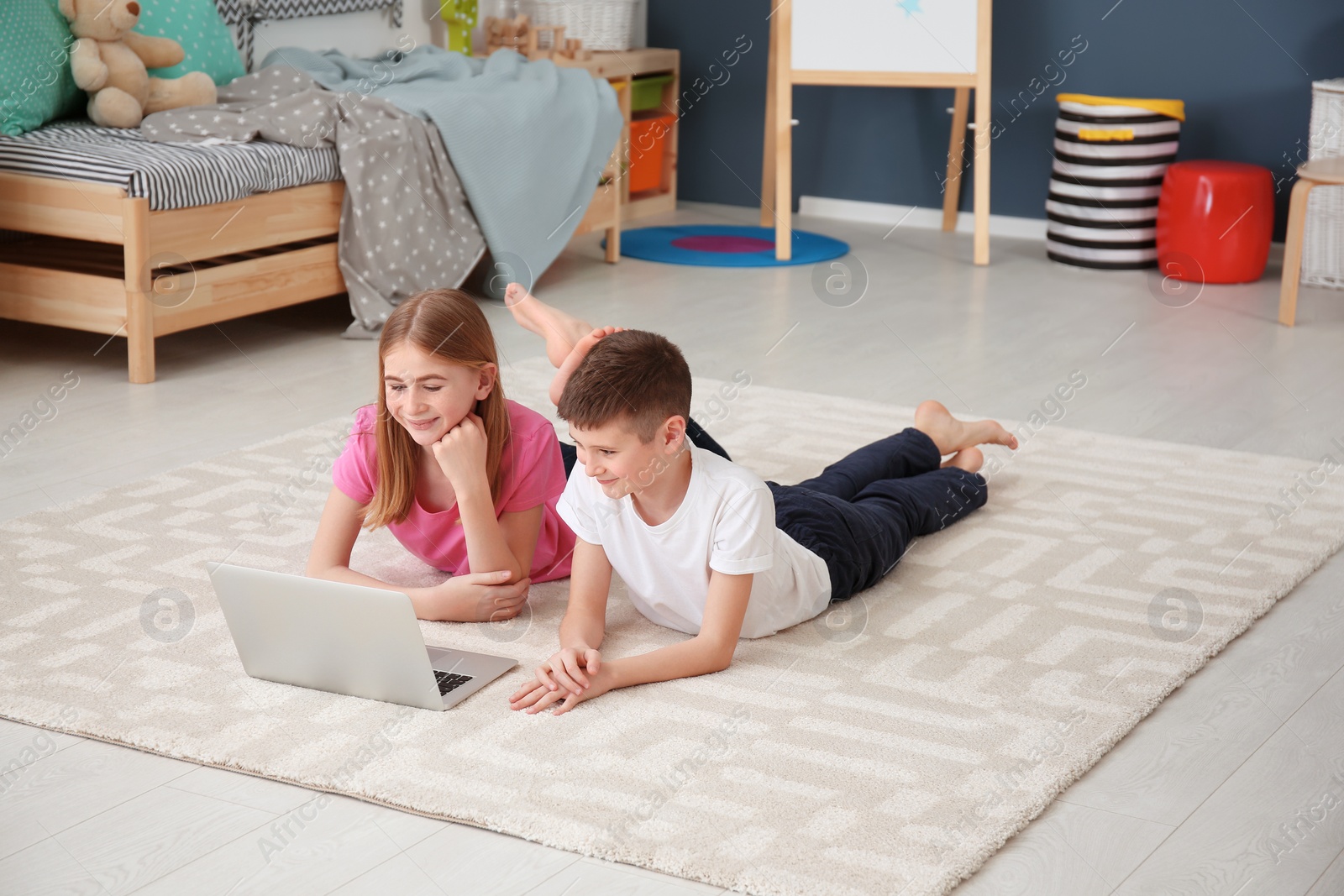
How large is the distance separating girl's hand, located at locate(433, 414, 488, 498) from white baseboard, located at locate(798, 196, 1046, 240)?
332 centimetres

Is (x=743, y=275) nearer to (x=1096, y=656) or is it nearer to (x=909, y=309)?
(x=909, y=309)

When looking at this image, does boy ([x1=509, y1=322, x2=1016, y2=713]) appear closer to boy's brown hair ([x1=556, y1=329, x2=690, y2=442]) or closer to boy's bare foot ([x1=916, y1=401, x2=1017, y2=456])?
boy's brown hair ([x1=556, y1=329, x2=690, y2=442])

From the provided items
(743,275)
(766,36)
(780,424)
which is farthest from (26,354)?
(766,36)

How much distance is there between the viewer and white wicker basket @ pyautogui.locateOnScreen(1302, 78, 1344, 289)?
12.0ft

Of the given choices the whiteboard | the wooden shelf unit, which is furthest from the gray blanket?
the whiteboard

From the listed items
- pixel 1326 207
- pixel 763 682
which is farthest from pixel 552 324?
pixel 1326 207

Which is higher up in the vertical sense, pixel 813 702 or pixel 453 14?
pixel 453 14

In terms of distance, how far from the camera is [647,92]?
4754mm

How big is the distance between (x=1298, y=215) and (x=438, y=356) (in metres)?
2.42

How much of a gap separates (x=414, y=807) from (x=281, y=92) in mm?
2419

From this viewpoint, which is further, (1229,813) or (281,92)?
(281,92)

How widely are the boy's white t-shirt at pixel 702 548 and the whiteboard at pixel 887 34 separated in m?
2.64

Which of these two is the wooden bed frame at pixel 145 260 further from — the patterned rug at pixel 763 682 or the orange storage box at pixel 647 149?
the orange storage box at pixel 647 149

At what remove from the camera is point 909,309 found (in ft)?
11.5
